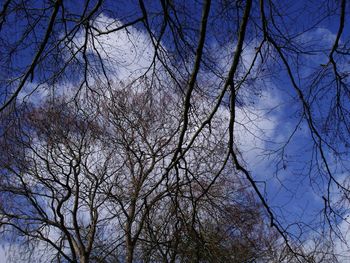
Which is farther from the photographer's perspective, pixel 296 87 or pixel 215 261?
pixel 215 261

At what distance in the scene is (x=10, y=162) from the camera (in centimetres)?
1101

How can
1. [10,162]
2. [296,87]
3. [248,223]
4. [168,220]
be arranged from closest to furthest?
1. [296,87]
2. [168,220]
3. [248,223]
4. [10,162]

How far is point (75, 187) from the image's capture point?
11.7m

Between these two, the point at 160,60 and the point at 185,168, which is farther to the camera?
the point at 160,60

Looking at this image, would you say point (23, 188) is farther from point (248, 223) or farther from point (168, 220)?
point (168, 220)

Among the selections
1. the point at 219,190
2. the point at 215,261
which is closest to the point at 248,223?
the point at 219,190

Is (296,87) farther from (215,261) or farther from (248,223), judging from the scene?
(248,223)

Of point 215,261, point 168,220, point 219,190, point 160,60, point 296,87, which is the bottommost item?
point 215,261

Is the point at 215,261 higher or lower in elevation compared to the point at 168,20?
lower

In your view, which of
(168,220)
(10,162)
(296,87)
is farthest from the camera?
(10,162)

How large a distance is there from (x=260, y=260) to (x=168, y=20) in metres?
6.92

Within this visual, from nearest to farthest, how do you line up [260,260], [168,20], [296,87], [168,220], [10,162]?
1. [296,87]
2. [168,20]
3. [168,220]
4. [260,260]
5. [10,162]

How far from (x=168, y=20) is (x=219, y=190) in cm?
642

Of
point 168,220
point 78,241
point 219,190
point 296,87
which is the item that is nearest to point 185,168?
point 168,220
